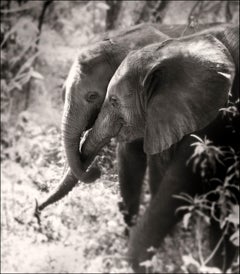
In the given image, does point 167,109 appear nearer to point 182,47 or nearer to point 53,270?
point 182,47

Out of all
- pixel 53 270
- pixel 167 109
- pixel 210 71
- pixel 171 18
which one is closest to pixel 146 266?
pixel 53 270

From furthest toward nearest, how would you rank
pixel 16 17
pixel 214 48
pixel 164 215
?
1. pixel 16 17
2. pixel 164 215
3. pixel 214 48

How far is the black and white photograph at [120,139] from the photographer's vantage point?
5.01 feet

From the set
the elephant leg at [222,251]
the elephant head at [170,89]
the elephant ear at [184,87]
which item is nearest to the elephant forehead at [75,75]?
the elephant head at [170,89]

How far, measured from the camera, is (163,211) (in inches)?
108

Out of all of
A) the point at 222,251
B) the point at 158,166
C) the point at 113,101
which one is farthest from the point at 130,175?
the point at 113,101

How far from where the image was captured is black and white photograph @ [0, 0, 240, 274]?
60.1 inches

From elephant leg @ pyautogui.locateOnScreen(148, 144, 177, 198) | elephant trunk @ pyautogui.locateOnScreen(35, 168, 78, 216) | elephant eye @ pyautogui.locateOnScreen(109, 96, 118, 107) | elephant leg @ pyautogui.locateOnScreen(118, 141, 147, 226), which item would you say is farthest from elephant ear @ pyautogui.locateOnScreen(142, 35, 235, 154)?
elephant leg @ pyautogui.locateOnScreen(118, 141, 147, 226)

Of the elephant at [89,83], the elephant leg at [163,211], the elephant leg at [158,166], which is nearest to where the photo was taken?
the elephant at [89,83]

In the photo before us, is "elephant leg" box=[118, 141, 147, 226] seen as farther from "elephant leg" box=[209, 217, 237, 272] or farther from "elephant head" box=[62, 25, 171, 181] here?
"elephant head" box=[62, 25, 171, 181]

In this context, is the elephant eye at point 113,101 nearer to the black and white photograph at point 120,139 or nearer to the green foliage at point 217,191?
the black and white photograph at point 120,139

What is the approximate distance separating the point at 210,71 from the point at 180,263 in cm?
216

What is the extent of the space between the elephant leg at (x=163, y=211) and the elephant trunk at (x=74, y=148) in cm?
75

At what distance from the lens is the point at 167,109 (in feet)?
5.02
